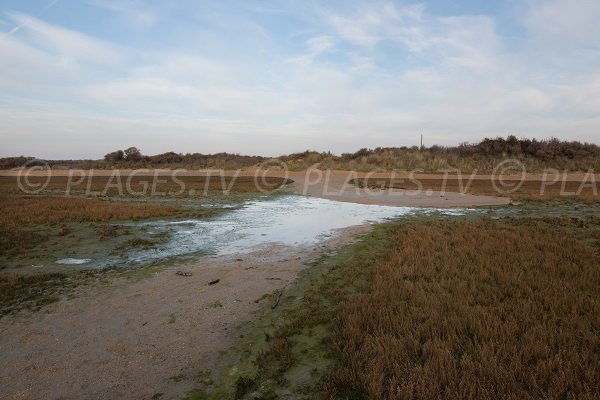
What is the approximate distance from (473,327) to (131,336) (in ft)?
15.0

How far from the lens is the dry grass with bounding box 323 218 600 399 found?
3.54 meters

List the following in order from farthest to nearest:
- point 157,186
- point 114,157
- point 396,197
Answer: point 114,157, point 157,186, point 396,197

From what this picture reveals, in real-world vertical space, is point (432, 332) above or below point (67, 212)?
above

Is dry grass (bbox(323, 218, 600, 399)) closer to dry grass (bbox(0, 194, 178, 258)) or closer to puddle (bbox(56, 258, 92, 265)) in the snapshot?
puddle (bbox(56, 258, 92, 265))

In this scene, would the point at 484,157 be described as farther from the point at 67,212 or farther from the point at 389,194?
the point at 67,212

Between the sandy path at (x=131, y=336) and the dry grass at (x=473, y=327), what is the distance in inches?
69.3

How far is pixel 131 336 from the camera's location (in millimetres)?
5266

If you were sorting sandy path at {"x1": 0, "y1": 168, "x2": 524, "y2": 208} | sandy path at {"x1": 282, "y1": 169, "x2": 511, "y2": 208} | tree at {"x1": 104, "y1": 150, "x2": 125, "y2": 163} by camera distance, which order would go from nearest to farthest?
sandy path at {"x1": 282, "y1": 169, "x2": 511, "y2": 208} < sandy path at {"x1": 0, "y1": 168, "x2": 524, "y2": 208} < tree at {"x1": 104, "y1": 150, "x2": 125, "y2": 163}

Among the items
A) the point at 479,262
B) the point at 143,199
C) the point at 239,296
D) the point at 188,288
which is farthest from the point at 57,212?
the point at 479,262

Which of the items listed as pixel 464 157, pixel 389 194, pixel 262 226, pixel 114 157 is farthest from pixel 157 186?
pixel 114 157

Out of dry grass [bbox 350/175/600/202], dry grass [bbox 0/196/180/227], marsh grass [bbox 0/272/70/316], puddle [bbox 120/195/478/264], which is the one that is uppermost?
dry grass [bbox 350/175/600/202]

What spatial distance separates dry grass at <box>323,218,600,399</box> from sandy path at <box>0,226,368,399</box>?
1.76m

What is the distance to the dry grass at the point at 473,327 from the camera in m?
3.54

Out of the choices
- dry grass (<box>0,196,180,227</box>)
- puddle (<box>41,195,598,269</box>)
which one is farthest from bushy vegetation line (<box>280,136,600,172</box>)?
dry grass (<box>0,196,180,227</box>)
